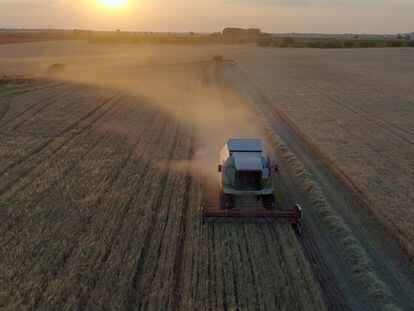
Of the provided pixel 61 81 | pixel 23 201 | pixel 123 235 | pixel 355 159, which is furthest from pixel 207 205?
pixel 61 81

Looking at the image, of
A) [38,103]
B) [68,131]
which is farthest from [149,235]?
[38,103]

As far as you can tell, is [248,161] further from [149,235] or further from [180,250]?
[149,235]

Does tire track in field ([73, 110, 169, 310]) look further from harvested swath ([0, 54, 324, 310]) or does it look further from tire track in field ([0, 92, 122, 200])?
tire track in field ([0, 92, 122, 200])

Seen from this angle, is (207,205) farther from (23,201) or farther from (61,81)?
(61,81)

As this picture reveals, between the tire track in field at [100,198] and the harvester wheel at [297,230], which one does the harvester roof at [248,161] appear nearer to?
the harvester wheel at [297,230]

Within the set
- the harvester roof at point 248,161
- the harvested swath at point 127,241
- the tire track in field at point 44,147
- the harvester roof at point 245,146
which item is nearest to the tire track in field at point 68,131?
the tire track in field at point 44,147

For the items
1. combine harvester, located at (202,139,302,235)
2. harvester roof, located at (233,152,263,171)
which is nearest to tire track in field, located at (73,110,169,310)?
combine harvester, located at (202,139,302,235)
